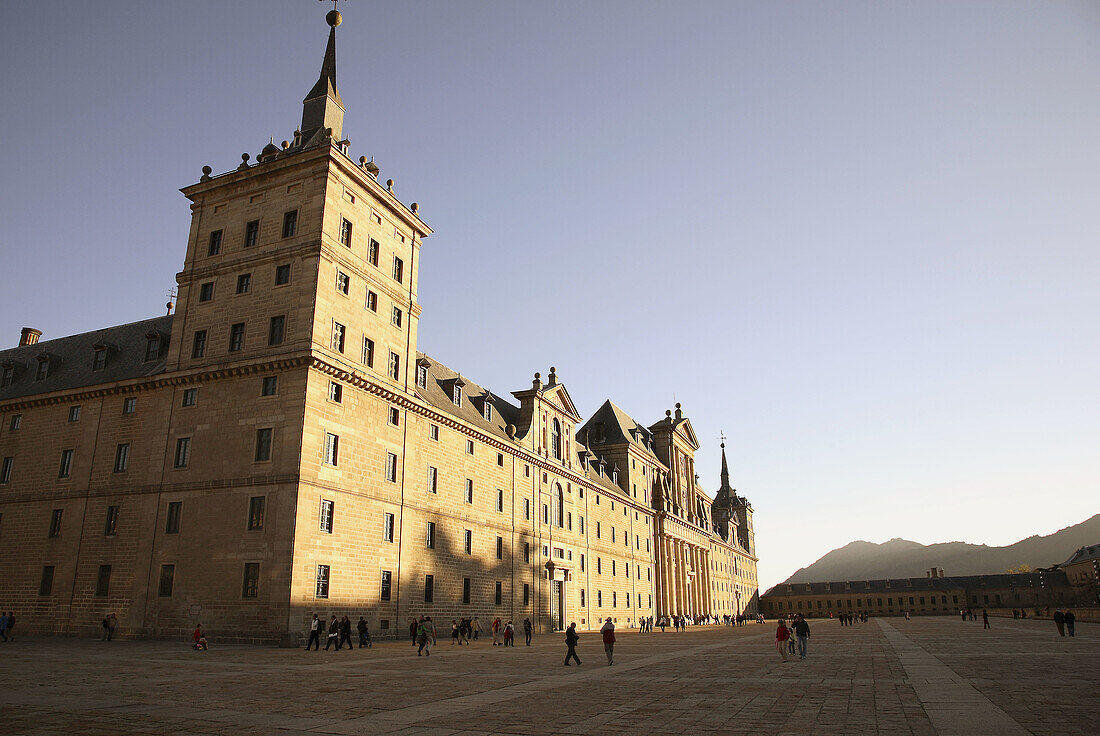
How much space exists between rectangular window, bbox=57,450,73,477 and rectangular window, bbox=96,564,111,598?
21.9ft

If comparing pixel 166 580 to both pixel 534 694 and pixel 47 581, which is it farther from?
pixel 534 694

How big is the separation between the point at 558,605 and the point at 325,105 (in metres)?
39.6

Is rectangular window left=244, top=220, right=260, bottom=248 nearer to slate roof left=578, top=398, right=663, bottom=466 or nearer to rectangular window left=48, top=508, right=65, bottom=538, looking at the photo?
rectangular window left=48, top=508, right=65, bottom=538

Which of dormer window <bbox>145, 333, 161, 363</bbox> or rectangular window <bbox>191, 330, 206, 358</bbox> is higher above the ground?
dormer window <bbox>145, 333, 161, 363</bbox>

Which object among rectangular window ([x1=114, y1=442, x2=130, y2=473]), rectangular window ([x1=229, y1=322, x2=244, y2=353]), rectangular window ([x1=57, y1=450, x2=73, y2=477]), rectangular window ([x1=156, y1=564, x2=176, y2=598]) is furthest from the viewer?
rectangular window ([x1=57, y1=450, x2=73, y2=477])

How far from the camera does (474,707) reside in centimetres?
1355

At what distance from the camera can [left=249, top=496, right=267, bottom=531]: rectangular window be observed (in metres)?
31.4

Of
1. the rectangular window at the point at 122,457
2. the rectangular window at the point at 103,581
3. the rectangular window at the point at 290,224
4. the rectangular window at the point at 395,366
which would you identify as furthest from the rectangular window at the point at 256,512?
the rectangular window at the point at 290,224

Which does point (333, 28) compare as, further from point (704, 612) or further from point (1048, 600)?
point (1048, 600)

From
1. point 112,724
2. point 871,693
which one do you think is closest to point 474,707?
point 112,724

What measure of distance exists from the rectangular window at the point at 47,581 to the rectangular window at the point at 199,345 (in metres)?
13.4

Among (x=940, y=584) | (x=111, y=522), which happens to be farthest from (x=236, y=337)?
(x=940, y=584)

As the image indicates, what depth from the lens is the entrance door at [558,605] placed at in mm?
55562

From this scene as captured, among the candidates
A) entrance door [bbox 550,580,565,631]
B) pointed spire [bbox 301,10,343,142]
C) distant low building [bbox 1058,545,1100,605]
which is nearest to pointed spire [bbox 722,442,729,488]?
distant low building [bbox 1058,545,1100,605]
